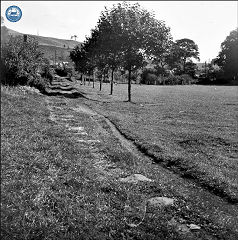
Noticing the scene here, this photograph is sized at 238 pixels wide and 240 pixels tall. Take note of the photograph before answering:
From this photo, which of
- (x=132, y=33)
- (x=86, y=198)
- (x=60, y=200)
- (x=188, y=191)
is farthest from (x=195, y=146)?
(x=132, y=33)

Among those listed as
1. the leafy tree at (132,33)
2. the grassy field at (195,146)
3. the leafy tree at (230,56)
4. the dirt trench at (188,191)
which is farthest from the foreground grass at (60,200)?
the leafy tree at (230,56)

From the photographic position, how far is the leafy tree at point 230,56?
10769cm

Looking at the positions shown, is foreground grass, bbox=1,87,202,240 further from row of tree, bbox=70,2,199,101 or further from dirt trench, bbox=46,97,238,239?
row of tree, bbox=70,2,199,101

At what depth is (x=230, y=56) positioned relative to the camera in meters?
110

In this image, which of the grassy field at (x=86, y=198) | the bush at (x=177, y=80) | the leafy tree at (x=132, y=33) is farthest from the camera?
the bush at (x=177, y=80)

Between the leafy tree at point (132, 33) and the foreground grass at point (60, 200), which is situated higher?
the leafy tree at point (132, 33)

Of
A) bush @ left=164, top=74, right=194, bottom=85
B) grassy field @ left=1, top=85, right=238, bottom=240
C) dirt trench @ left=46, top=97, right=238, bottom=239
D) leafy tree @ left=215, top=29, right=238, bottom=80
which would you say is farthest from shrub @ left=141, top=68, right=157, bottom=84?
grassy field @ left=1, top=85, right=238, bottom=240

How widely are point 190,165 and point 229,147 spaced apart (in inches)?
175

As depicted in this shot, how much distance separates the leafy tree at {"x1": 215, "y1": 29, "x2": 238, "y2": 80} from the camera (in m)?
108

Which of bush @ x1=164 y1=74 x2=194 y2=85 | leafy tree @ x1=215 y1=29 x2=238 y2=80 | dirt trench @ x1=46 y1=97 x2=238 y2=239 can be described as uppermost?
leafy tree @ x1=215 y1=29 x2=238 y2=80

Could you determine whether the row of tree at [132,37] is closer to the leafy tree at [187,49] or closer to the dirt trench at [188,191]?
the dirt trench at [188,191]

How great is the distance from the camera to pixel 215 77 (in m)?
112

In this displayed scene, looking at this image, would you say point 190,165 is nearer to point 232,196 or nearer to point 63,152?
point 232,196

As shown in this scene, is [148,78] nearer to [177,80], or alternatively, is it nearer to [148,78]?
[148,78]
